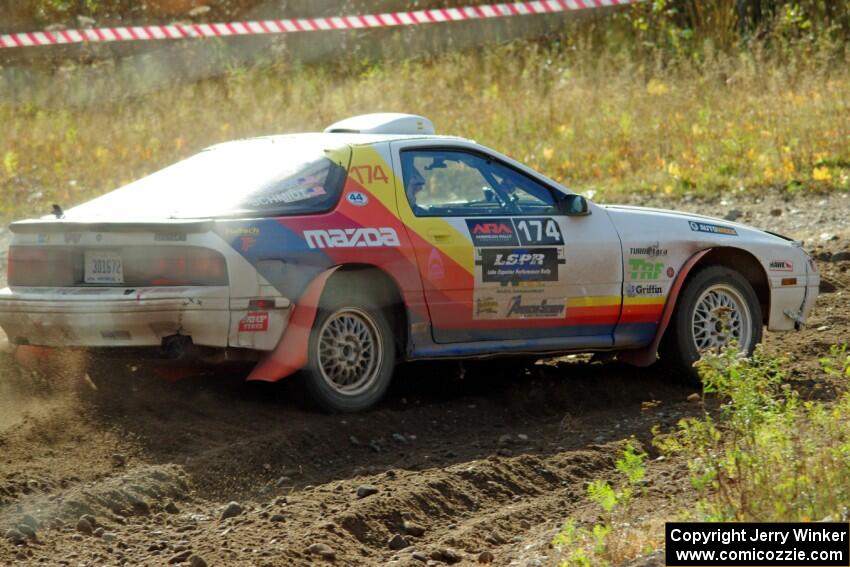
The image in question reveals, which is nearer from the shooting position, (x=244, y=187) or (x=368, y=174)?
(x=244, y=187)

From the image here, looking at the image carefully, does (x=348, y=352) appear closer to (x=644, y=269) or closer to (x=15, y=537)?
(x=644, y=269)

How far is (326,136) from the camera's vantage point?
812 centimetres

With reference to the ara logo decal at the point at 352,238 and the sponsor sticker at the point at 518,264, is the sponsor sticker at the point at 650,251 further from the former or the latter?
the ara logo decal at the point at 352,238

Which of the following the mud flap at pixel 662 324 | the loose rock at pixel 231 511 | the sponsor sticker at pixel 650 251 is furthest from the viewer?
the mud flap at pixel 662 324

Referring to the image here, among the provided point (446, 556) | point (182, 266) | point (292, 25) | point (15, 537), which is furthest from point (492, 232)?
point (292, 25)

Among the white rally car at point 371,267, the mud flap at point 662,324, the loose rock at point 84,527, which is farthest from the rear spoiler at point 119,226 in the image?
the mud flap at point 662,324

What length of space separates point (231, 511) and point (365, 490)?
609 millimetres

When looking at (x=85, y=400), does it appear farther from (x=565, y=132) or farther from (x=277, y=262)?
(x=565, y=132)

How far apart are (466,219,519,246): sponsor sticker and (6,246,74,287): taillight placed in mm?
2204

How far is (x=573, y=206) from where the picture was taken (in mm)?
8203

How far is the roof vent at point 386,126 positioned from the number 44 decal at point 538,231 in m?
0.89

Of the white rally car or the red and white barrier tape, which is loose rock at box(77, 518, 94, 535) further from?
the red and white barrier tape

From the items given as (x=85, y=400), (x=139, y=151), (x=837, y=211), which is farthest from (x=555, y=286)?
(x=139, y=151)

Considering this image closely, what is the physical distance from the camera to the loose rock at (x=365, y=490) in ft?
20.2
